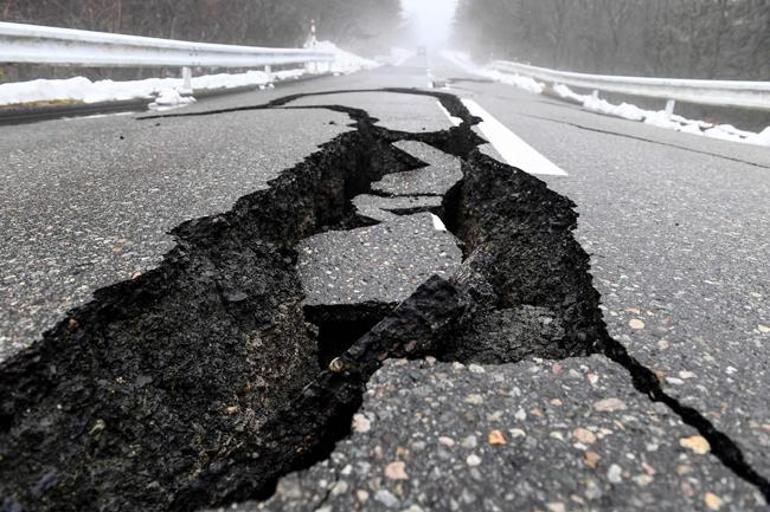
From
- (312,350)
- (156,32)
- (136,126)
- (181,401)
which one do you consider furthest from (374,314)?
(156,32)

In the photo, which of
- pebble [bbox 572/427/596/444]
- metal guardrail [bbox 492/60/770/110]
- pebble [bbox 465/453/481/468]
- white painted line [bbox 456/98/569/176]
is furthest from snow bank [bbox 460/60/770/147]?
pebble [bbox 465/453/481/468]

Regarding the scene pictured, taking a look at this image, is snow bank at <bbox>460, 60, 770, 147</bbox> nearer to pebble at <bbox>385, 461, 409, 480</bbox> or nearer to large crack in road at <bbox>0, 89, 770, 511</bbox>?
large crack in road at <bbox>0, 89, 770, 511</bbox>

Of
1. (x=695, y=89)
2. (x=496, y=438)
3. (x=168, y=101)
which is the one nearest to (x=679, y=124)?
(x=695, y=89)

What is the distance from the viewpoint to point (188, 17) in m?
10.8

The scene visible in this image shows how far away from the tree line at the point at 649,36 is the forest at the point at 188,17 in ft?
35.4

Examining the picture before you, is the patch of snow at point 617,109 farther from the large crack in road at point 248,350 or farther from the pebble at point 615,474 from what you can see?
the pebble at point 615,474

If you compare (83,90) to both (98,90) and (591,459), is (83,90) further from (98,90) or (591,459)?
(591,459)

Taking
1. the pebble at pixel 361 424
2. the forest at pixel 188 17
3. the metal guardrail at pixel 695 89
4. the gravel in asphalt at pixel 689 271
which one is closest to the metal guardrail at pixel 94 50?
the forest at pixel 188 17

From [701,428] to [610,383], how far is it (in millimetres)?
205

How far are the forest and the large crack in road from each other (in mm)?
7724

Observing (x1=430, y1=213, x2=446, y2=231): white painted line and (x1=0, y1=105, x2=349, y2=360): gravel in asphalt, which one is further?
(x1=430, y1=213, x2=446, y2=231): white painted line

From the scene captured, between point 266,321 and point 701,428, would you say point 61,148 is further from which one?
point 701,428

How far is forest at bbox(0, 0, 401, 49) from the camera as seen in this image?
25.7 ft

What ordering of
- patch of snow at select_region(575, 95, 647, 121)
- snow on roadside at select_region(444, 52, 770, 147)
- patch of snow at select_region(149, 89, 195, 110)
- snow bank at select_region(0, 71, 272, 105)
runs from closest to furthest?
snow bank at select_region(0, 71, 272, 105), patch of snow at select_region(149, 89, 195, 110), snow on roadside at select_region(444, 52, 770, 147), patch of snow at select_region(575, 95, 647, 121)
